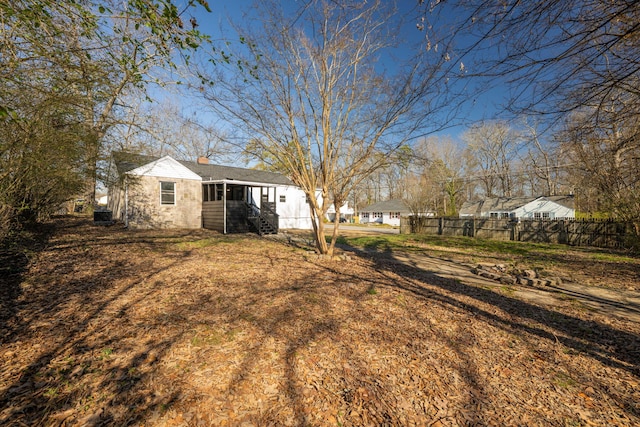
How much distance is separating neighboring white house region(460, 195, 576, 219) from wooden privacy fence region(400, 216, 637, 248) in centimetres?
1479

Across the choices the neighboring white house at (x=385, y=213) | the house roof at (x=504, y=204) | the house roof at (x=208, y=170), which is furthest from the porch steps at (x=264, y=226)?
the neighboring white house at (x=385, y=213)

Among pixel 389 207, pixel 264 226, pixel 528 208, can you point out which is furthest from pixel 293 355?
pixel 389 207

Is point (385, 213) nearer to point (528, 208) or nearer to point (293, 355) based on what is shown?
point (528, 208)

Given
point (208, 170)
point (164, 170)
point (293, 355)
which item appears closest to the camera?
point (293, 355)

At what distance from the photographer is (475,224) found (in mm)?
17906

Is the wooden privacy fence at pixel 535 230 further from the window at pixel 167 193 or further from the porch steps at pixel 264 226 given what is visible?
the window at pixel 167 193

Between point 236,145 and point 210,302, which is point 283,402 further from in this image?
point 236,145

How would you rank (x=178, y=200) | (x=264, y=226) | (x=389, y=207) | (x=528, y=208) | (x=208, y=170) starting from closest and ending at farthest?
(x=178, y=200) → (x=264, y=226) → (x=208, y=170) → (x=528, y=208) → (x=389, y=207)

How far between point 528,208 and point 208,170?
3210 cm

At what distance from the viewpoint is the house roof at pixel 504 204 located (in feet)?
90.3

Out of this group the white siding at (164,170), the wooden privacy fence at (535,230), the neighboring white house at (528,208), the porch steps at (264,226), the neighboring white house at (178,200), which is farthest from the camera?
the neighboring white house at (528,208)

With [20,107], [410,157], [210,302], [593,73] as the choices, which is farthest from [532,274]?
[20,107]

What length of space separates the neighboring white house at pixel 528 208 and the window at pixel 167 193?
31824mm

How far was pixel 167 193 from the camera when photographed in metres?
14.2
